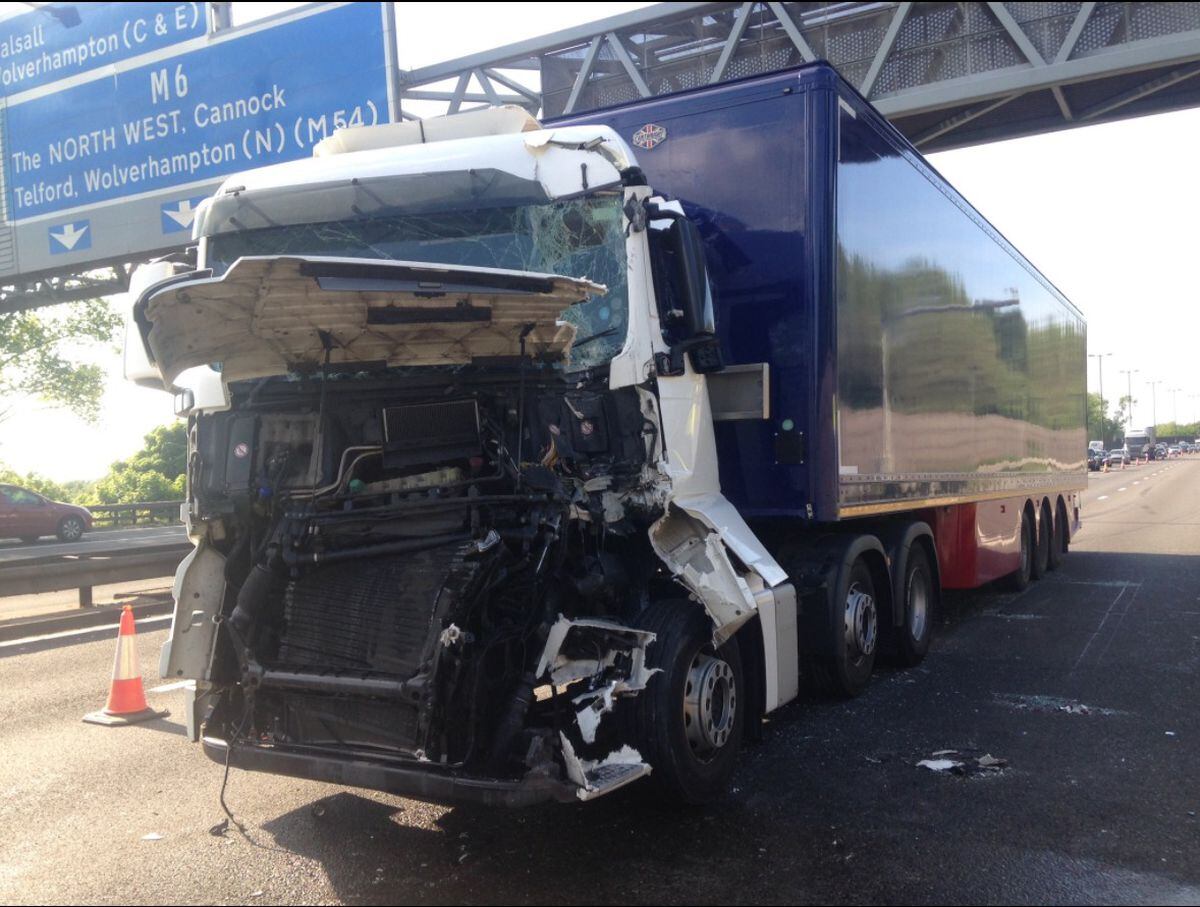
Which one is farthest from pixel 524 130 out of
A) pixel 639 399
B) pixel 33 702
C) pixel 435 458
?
pixel 33 702

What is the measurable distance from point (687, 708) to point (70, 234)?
12995mm

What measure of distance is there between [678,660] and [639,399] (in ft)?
4.07

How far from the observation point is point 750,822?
4.77 metres

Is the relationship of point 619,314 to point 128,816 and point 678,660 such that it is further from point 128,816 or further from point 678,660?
point 128,816

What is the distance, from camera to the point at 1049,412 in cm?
1387

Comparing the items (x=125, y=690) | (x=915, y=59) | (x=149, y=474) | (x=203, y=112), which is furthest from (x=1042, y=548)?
Answer: (x=149, y=474)

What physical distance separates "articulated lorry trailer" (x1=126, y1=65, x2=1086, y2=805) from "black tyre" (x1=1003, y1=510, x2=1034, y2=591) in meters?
6.49

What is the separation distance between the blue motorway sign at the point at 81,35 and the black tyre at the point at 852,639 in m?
10.8

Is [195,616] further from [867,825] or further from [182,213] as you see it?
[182,213]

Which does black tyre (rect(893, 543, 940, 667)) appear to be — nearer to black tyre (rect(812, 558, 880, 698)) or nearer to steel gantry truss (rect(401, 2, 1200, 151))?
black tyre (rect(812, 558, 880, 698))

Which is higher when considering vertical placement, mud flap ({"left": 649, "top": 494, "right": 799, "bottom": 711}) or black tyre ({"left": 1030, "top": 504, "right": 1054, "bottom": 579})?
mud flap ({"left": 649, "top": 494, "right": 799, "bottom": 711})

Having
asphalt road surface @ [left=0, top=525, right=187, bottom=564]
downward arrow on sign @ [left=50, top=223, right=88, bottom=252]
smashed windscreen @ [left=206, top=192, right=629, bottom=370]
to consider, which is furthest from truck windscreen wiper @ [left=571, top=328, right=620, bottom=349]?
asphalt road surface @ [left=0, top=525, right=187, bottom=564]

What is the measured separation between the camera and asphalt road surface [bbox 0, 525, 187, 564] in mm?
22666

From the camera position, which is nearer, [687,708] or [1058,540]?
[687,708]
